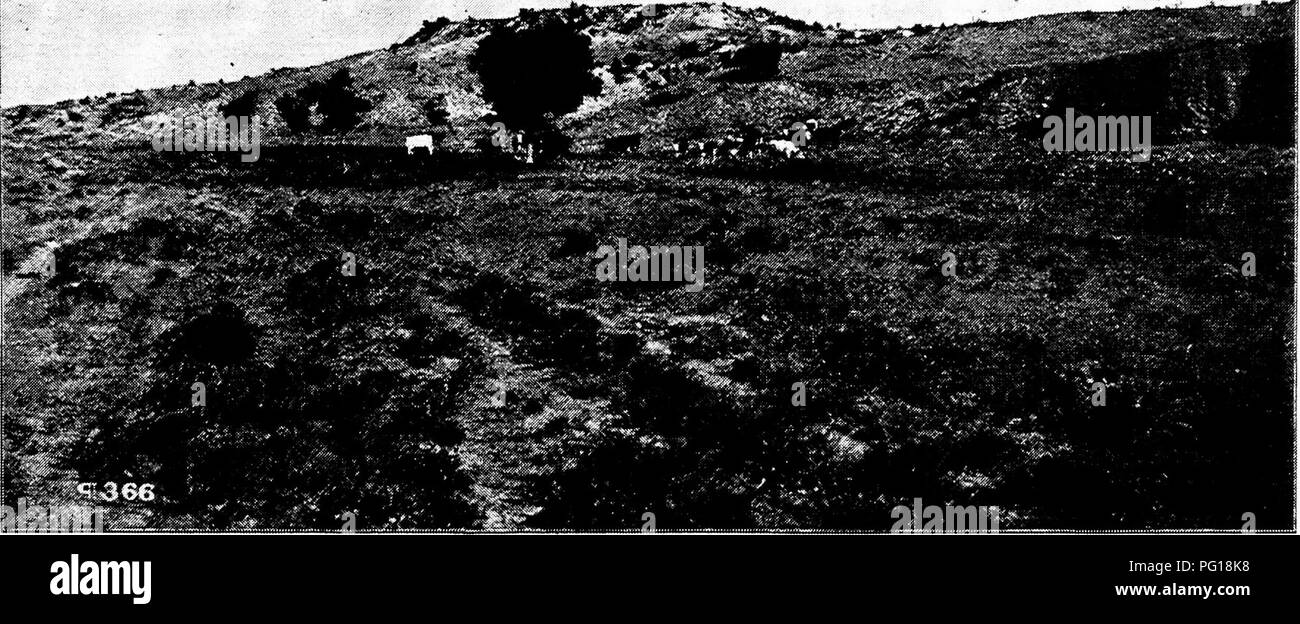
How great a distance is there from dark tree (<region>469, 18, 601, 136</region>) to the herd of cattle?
125 cm

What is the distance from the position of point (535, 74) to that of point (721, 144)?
32.7 ft

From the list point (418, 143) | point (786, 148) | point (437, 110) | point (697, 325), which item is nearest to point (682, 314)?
point (697, 325)

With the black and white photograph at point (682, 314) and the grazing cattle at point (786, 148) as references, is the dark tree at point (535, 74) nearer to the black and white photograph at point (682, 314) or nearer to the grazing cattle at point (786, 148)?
the black and white photograph at point (682, 314)

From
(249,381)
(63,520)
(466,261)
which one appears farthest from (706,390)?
(63,520)

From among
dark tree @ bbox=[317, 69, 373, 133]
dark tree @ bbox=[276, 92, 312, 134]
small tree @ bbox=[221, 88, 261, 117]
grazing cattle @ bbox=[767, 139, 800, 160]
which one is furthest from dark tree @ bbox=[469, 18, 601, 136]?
small tree @ bbox=[221, 88, 261, 117]

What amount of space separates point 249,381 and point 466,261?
26.5 ft

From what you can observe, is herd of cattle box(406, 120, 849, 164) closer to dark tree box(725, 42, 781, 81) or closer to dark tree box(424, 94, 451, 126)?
dark tree box(424, 94, 451, 126)

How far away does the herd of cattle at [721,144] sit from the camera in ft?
120

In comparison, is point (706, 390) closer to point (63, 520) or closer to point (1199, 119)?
point (63, 520)

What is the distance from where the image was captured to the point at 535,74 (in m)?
41.2

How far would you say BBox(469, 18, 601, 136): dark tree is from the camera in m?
40.7

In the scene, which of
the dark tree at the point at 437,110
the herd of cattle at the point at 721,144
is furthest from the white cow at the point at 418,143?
the dark tree at the point at 437,110

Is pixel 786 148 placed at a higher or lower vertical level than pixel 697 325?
higher

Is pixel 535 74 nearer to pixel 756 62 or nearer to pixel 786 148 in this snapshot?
pixel 786 148
